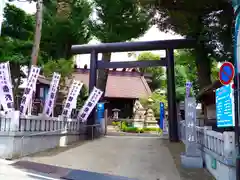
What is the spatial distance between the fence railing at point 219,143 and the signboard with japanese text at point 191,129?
0.28 metres

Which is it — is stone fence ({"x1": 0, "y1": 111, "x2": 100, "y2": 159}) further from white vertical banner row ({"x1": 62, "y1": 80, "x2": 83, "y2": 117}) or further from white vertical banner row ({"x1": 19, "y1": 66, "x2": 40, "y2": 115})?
white vertical banner row ({"x1": 19, "y1": 66, "x2": 40, "y2": 115})

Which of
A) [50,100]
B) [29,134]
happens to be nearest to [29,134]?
[29,134]

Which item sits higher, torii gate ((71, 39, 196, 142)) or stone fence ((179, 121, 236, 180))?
torii gate ((71, 39, 196, 142))

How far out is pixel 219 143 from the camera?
6.48 meters

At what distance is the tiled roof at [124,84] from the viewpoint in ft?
101

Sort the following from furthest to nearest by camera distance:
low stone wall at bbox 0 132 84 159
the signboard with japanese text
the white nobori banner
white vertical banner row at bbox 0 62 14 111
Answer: the white nobori banner, white vertical banner row at bbox 0 62 14 111, low stone wall at bbox 0 132 84 159, the signboard with japanese text

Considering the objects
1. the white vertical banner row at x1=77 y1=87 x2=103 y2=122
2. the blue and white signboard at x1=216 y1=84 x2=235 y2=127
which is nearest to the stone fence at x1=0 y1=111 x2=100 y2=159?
the white vertical banner row at x1=77 y1=87 x2=103 y2=122

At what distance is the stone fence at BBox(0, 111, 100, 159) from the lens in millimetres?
8945

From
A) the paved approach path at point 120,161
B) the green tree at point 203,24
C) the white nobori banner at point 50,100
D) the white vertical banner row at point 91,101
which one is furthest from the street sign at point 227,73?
the white vertical banner row at point 91,101

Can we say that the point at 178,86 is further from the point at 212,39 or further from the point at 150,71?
the point at 212,39

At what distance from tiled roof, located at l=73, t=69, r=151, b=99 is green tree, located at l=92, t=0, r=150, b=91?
10.2 metres

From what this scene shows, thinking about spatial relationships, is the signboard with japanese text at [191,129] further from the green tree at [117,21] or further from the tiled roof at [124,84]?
the tiled roof at [124,84]

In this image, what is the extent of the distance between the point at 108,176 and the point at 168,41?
931 cm

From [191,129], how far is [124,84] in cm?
2458
